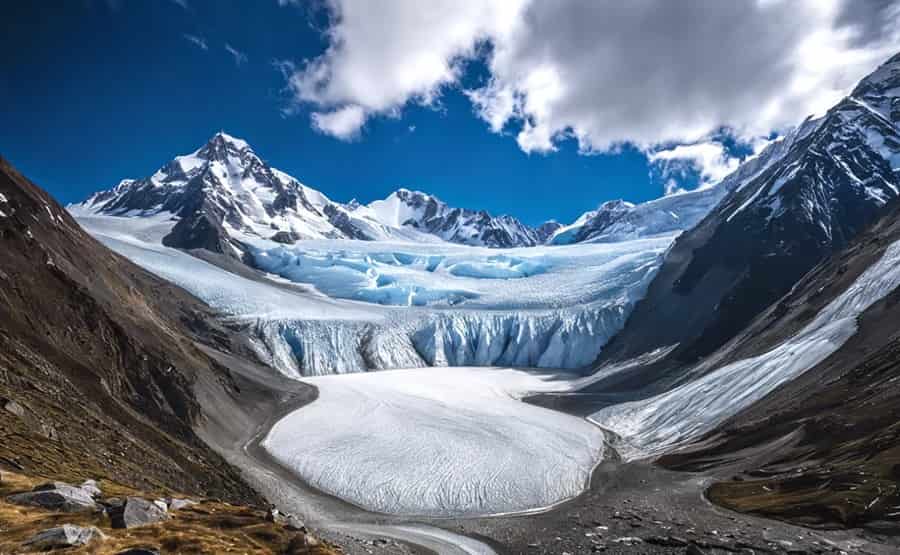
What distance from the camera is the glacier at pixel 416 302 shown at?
380 ft

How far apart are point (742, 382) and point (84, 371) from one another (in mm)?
58578

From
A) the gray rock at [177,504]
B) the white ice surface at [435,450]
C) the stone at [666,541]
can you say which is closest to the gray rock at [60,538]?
the gray rock at [177,504]

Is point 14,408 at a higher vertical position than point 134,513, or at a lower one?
higher

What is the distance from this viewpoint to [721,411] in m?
58.5

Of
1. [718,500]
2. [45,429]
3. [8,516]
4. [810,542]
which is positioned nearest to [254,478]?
[45,429]

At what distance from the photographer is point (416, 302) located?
15288 cm

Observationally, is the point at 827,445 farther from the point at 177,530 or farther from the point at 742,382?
the point at 177,530

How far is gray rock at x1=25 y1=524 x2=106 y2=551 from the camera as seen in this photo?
48.6 feet

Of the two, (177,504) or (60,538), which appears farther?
(177,504)

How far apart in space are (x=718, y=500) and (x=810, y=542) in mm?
8771

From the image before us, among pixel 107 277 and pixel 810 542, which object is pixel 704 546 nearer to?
pixel 810 542

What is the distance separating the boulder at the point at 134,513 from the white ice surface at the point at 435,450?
2276 cm

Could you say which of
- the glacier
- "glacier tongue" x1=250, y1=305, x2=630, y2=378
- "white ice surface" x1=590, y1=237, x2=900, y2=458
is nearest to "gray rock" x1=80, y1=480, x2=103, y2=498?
"white ice surface" x1=590, y1=237, x2=900, y2=458

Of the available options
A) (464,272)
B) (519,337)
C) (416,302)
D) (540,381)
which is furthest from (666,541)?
(464,272)
